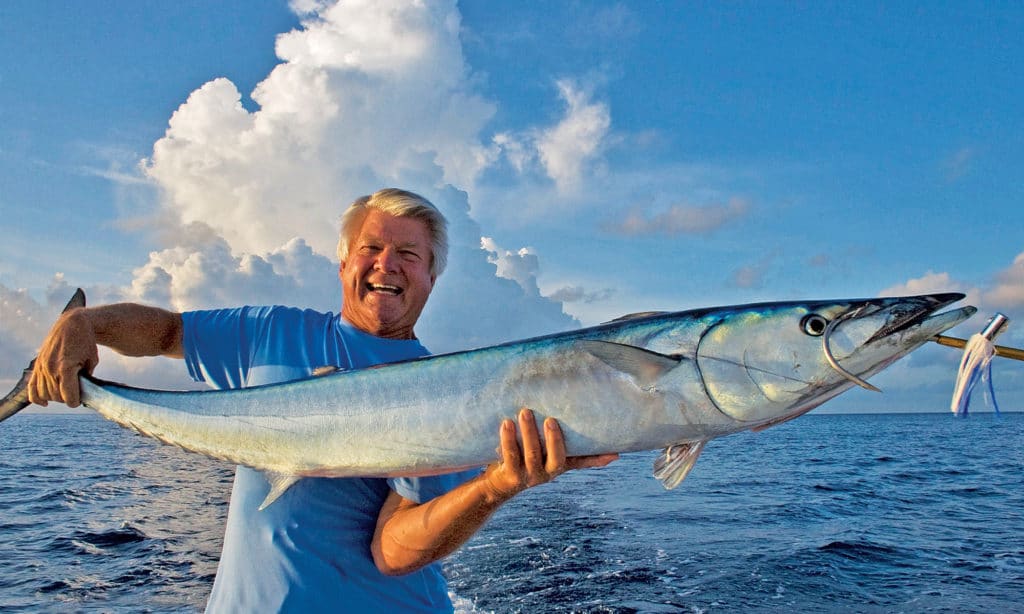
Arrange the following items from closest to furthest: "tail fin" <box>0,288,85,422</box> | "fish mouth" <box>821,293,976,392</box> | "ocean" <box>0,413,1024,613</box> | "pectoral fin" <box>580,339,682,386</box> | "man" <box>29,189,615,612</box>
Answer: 1. "fish mouth" <box>821,293,976,392</box>
2. "pectoral fin" <box>580,339,682,386</box>
3. "man" <box>29,189,615,612</box>
4. "tail fin" <box>0,288,85,422</box>
5. "ocean" <box>0,413,1024,613</box>

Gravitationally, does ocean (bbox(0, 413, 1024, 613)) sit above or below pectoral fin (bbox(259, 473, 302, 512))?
below

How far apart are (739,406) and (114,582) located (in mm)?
10360

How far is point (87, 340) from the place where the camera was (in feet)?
9.39

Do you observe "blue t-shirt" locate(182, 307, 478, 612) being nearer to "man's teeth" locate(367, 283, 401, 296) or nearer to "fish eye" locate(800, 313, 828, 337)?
"man's teeth" locate(367, 283, 401, 296)

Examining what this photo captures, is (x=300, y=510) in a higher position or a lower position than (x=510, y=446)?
lower

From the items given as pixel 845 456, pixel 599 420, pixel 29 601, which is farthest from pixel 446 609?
pixel 845 456

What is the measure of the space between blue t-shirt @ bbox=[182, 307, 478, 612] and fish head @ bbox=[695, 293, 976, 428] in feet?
4.33

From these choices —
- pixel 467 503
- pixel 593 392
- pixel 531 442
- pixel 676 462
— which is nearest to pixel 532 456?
pixel 531 442

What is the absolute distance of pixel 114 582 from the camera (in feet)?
31.0

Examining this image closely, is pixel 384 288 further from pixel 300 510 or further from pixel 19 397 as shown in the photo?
pixel 19 397

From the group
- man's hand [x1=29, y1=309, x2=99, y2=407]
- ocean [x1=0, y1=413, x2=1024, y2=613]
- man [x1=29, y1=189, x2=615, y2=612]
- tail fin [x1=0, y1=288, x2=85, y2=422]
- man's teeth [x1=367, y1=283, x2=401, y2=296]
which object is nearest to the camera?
man [x1=29, y1=189, x2=615, y2=612]

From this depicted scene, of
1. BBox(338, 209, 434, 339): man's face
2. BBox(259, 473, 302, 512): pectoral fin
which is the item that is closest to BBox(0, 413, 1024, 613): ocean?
BBox(338, 209, 434, 339): man's face

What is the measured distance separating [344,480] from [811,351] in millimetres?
2001

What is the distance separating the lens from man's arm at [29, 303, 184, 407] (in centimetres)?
283
